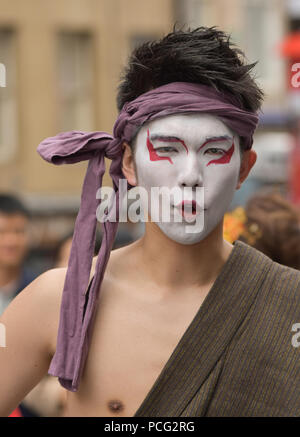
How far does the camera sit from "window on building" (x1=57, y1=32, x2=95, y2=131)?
56.1ft

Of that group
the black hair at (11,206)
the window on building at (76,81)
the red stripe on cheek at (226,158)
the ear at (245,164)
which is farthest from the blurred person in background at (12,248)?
the window on building at (76,81)

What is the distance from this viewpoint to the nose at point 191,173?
269 cm

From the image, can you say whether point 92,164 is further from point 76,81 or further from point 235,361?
point 76,81

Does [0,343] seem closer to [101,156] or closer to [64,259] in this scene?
[101,156]

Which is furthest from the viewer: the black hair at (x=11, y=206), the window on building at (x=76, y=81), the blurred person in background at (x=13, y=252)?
the window on building at (x=76, y=81)

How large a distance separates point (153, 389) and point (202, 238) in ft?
1.53

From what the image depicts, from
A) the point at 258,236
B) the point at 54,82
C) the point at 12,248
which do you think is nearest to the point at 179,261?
the point at 258,236

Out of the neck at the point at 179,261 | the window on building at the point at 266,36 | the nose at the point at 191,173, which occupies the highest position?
the window on building at the point at 266,36

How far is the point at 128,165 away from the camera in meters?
2.92

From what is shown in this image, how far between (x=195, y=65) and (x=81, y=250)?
66 centimetres

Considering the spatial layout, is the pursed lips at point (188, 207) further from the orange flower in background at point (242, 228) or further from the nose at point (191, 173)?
the orange flower in background at point (242, 228)

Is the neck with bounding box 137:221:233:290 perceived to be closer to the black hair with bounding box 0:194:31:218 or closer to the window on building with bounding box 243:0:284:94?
the black hair with bounding box 0:194:31:218

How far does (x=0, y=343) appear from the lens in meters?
2.84
